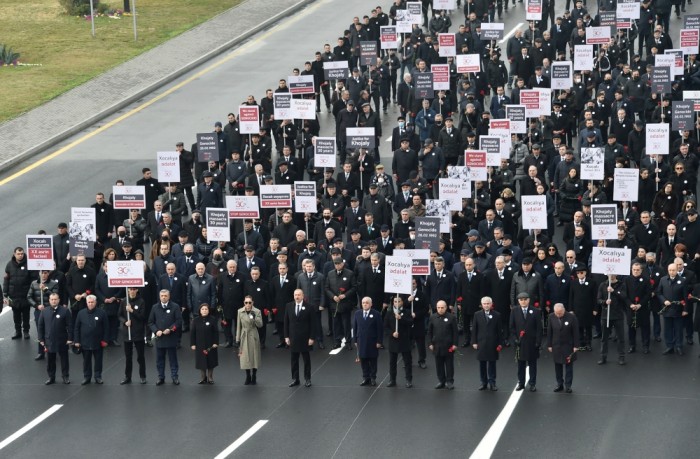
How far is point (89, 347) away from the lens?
25.2m

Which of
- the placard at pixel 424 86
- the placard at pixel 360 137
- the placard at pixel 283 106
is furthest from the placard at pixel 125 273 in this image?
the placard at pixel 424 86

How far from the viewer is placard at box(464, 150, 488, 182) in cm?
3128

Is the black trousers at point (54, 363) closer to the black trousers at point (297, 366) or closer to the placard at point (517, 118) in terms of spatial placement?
the black trousers at point (297, 366)

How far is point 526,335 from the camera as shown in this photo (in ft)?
78.6

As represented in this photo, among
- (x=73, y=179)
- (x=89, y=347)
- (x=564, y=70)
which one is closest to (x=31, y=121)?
(x=73, y=179)

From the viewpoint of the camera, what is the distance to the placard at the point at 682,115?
108ft

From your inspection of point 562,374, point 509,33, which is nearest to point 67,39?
point 509,33

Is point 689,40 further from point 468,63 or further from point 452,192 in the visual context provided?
point 452,192

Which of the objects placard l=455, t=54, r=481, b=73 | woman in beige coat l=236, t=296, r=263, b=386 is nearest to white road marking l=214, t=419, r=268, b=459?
woman in beige coat l=236, t=296, r=263, b=386

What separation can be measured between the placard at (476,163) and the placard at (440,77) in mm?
6471

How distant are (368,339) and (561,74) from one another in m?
14.7

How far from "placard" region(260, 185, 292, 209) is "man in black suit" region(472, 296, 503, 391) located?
689 centimetres

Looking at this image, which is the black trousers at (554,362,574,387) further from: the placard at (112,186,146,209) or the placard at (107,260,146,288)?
the placard at (112,186,146,209)

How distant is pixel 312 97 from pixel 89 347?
1721cm
